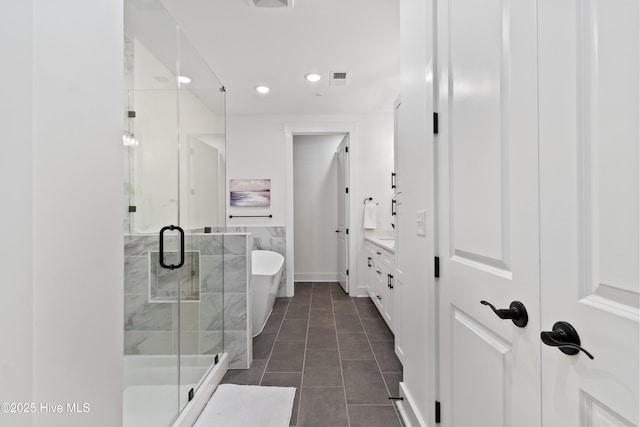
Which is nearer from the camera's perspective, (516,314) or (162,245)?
(516,314)

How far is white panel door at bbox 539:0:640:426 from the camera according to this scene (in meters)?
0.50

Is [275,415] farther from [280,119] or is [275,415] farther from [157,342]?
[280,119]

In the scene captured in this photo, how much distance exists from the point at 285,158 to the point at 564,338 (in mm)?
4067

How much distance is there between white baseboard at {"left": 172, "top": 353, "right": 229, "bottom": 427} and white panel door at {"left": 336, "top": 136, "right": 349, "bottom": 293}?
2.46 metres

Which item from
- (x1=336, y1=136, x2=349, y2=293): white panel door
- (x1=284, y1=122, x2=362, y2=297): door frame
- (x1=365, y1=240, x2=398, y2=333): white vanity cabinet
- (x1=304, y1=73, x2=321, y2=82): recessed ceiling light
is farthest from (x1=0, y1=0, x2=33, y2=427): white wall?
(x1=336, y1=136, x2=349, y2=293): white panel door

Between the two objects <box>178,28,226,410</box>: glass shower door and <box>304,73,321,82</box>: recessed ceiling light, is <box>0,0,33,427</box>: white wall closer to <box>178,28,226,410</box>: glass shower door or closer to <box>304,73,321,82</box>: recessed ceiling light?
<box>178,28,226,410</box>: glass shower door

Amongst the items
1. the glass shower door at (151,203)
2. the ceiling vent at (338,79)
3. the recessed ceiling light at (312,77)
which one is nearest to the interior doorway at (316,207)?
the ceiling vent at (338,79)

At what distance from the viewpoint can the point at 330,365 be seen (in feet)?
7.54

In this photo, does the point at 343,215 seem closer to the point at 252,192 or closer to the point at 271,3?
the point at 252,192

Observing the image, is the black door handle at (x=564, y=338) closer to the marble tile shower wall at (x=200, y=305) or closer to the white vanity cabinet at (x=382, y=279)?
the white vanity cabinet at (x=382, y=279)

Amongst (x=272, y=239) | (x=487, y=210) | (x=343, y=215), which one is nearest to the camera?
(x=487, y=210)

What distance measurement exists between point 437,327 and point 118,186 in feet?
4.57

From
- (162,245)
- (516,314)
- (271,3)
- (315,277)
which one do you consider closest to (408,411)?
(516,314)

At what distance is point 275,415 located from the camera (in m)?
1.71
